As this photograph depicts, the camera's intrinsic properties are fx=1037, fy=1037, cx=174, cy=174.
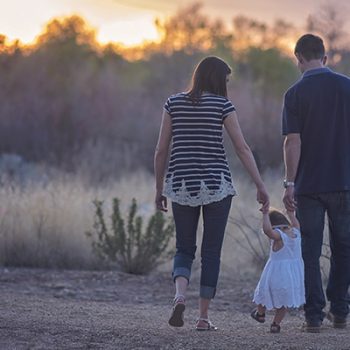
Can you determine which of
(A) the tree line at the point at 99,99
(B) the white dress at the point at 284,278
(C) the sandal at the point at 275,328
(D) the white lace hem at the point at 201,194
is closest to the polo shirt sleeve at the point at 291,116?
(D) the white lace hem at the point at 201,194

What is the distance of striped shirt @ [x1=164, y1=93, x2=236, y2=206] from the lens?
23.4ft

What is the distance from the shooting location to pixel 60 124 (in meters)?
29.4

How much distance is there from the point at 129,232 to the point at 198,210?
5708 mm

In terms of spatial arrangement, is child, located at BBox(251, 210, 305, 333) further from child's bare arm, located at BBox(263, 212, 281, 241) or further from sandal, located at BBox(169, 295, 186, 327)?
sandal, located at BBox(169, 295, 186, 327)

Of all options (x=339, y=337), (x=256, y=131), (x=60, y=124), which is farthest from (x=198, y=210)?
(x=60, y=124)

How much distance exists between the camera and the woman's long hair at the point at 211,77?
7.21 meters

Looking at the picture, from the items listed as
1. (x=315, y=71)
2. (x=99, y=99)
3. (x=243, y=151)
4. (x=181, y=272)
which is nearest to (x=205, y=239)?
(x=181, y=272)

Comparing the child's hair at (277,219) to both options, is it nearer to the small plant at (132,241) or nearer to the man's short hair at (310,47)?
the man's short hair at (310,47)

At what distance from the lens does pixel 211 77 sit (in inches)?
285

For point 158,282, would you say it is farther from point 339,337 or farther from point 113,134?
point 113,134

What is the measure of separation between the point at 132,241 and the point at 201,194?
5936 mm

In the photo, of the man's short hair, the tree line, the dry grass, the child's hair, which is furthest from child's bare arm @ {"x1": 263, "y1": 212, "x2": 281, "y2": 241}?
the tree line

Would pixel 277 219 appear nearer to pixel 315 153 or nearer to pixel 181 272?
pixel 315 153

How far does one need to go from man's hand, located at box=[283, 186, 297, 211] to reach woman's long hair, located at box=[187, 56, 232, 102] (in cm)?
84
